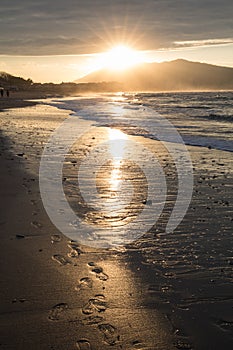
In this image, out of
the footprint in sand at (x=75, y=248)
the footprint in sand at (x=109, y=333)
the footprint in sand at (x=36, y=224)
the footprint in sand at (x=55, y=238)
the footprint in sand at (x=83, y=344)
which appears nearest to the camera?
the footprint in sand at (x=83, y=344)

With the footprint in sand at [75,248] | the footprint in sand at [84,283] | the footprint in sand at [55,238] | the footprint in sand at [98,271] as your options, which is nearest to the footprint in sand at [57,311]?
the footprint in sand at [84,283]

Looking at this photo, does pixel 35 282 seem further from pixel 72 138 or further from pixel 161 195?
pixel 72 138

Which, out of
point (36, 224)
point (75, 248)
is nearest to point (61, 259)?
point (75, 248)

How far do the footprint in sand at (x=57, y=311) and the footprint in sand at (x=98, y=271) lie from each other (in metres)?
0.71

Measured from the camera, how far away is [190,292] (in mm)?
4398

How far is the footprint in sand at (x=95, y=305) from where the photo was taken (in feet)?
13.2

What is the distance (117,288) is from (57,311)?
75 cm

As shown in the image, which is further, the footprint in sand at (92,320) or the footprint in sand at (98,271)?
the footprint in sand at (98,271)

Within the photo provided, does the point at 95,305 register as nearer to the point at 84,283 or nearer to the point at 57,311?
the point at 57,311

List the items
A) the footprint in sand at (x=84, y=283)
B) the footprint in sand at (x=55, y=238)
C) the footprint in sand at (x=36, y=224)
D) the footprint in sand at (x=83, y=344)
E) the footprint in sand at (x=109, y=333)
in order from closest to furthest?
the footprint in sand at (x=83, y=344)
the footprint in sand at (x=109, y=333)
the footprint in sand at (x=84, y=283)
the footprint in sand at (x=55, y=238)
the footprint in sand at (x=36, y=224)

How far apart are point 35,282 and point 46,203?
10.7ft

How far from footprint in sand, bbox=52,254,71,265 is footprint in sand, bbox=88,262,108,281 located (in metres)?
0.27

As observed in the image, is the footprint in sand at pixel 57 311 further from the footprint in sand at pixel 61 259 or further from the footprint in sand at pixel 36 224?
the footprint in sand at pixel 36 224

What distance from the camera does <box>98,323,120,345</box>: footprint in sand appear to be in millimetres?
3562
